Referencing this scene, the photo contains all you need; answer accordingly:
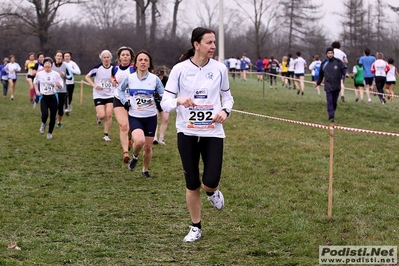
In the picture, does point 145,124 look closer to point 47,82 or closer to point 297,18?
point 47,82

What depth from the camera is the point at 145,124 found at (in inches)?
379

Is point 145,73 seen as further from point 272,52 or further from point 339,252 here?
point 272,52

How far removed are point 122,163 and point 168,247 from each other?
538 cm

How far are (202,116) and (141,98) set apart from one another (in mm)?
3629

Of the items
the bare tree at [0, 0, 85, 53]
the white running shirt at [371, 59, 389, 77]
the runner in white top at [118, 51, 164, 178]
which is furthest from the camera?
the bare tree at [0, 0, 85, 53]

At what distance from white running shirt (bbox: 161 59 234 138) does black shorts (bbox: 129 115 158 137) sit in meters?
3.53

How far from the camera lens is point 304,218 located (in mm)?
7020

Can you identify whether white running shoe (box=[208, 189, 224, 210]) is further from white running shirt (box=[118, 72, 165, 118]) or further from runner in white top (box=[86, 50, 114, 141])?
runner in white top (box=[86, 50, 114, 141])

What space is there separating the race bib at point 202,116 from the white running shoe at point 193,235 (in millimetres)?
1106

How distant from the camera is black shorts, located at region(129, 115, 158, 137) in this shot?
9555mm

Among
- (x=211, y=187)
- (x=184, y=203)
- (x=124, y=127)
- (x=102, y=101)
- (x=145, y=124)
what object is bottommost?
(x=184, y=203)

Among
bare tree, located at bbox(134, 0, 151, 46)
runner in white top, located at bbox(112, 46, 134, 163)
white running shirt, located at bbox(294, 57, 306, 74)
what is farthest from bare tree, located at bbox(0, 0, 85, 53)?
runner in white top, located at bbox(112, 46, 134, 163)

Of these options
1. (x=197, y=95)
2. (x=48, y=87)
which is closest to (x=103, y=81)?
(x=48, y=87)

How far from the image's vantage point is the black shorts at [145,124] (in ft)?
31.3
